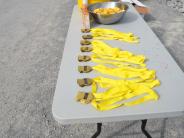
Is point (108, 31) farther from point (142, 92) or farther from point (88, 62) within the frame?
point (142, 92)

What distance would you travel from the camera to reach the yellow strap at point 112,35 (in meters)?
2.00

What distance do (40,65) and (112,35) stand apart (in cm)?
172

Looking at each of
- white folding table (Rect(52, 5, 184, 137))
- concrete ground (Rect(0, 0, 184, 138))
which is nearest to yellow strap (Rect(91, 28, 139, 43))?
white folding table (Rect(52, 5, 184, 137))

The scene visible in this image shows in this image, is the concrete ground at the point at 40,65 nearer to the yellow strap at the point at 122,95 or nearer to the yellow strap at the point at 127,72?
the yellow strap at the point at 127,72

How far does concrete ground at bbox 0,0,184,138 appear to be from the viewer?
8.11 feet

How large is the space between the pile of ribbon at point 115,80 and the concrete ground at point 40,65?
0.93 m

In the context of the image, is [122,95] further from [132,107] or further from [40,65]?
[40,65]

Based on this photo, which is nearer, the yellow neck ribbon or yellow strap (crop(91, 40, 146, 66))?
the yellow neck ribbon

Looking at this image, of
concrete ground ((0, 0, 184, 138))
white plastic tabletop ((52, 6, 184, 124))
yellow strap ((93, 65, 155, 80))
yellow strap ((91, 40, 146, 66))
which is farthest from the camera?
concrete ground ((0, 0, 184, 138))

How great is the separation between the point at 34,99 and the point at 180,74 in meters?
1.82

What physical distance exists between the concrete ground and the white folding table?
2.98ft

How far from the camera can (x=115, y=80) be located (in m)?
1.48

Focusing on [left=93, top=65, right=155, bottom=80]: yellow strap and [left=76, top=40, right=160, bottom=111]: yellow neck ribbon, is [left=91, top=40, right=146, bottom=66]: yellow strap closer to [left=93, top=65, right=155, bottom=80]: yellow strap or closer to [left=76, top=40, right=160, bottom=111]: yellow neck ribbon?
[left=76, top=40, right=160, bottom=111]: yellow neck ribbon

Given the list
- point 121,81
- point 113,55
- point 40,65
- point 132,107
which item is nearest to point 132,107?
point 132,107
